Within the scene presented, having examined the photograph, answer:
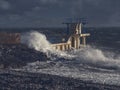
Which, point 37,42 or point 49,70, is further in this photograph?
point 37,42

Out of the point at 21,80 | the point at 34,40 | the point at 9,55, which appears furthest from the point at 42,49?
the point at 21,80

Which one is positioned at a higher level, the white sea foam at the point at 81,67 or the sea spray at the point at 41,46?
the sea spray at the point at 41,46

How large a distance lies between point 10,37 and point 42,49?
754 cm

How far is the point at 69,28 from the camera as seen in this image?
86812 mm

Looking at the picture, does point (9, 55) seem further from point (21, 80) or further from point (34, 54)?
point (21, 80)

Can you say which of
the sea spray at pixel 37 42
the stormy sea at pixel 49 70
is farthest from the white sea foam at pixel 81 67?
the sea spray at pixel 37 42

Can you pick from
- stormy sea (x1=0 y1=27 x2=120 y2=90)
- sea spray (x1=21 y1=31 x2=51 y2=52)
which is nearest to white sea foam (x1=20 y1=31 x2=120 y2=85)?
stormy sea (x1=0 y1=27 x2=120 y2=90)

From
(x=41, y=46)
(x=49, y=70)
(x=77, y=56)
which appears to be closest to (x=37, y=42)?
(x=41, y=46)

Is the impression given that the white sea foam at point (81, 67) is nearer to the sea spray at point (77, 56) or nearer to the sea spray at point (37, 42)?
the sea spray at point (77, 56)

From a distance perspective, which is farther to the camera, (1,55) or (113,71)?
(1,55)

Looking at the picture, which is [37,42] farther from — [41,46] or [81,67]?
[81,67]

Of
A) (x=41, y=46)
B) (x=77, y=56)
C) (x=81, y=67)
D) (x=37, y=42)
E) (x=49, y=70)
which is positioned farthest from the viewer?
(x=37, y=42)

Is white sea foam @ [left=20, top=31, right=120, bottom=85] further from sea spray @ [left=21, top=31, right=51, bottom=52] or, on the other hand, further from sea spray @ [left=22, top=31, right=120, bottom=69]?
sea spray @ [left=21, top=31, right=51, bottom=52]

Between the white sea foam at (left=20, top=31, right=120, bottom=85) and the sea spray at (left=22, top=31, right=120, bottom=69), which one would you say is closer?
the white sea foam at (left=20, top=31, right=120, bottom=85)
